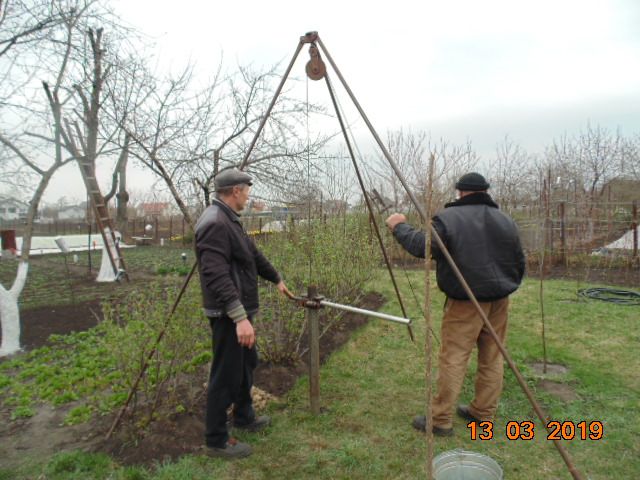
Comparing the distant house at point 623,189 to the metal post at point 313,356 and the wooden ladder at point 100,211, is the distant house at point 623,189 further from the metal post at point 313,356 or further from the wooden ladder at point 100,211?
the metal post at point 313,356

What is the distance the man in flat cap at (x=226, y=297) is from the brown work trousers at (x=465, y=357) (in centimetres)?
138

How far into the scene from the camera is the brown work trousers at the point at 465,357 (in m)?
3.13

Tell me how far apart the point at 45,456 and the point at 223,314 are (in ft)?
5.41

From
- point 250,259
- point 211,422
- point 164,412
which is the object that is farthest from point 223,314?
point 164,412

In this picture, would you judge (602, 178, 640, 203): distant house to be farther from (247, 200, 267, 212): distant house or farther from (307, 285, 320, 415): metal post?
(307, 285, 320, 415): metal post

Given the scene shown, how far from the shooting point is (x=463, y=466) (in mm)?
2607

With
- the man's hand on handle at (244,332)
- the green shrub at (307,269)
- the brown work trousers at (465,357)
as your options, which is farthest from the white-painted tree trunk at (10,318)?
the brown work trousers at (465,357)

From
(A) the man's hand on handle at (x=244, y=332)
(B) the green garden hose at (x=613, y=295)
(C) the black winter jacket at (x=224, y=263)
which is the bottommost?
(B) the green garden hose at (x=613, y=295)

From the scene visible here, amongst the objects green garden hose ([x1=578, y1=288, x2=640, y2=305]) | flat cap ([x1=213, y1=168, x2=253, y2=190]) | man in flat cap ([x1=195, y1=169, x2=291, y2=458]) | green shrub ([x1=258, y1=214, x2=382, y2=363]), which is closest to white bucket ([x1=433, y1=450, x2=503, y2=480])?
man in flat cap ([x1=195, y1=169, x2=291, y2=458])

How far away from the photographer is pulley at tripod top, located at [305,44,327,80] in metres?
3.19

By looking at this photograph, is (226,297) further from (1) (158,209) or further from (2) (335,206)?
(1) (158,209)

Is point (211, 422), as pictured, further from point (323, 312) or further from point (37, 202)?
point (37, 202)

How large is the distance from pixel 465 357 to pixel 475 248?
2.60 ft

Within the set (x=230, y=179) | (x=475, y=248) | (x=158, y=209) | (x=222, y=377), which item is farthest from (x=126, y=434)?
(x=158, y=209)
